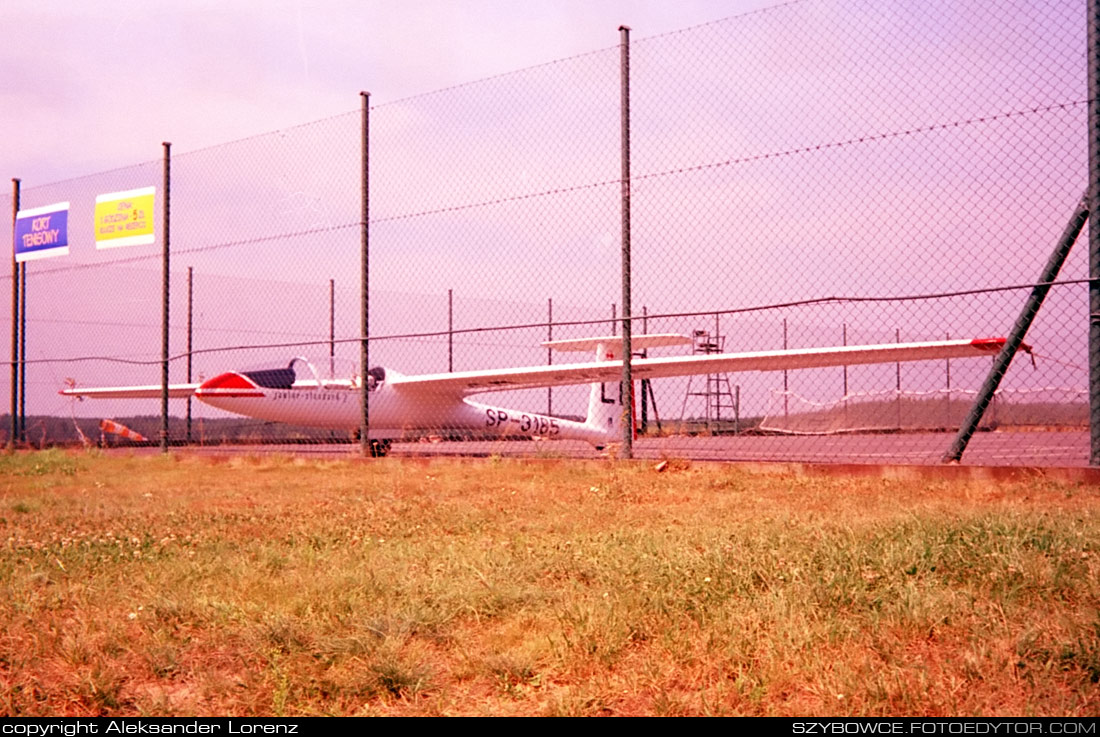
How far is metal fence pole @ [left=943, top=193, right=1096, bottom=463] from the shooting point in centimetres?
536

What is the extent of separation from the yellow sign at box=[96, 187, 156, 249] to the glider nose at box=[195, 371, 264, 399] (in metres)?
2.91

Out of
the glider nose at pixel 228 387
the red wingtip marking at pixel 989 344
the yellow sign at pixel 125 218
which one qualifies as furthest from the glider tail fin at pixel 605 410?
the red wingtip marking at pixel 989 344

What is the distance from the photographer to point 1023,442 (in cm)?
1066

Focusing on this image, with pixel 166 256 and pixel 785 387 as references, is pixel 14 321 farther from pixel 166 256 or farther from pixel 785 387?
pixel 785 387

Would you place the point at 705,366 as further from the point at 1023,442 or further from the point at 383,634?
the point at 383,634

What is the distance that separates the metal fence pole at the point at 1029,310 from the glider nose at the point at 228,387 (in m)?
11.2

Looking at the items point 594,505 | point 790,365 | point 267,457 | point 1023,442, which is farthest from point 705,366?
point 594,505

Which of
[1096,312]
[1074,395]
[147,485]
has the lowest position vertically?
[147,485]

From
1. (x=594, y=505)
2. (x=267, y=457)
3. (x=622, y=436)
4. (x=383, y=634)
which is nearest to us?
(x=383, y=634)

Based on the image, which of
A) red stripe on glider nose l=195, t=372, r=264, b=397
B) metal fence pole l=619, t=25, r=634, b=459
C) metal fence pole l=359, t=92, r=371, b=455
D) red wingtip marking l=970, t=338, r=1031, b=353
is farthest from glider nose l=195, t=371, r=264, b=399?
red wingtip marking l=970, t=338, r=1031, b=353

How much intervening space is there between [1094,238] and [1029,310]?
552 mm

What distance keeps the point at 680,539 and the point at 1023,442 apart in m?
8.75

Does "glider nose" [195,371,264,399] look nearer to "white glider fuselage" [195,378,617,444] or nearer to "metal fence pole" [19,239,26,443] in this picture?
"white glider fuselage" [195,378,617,444]

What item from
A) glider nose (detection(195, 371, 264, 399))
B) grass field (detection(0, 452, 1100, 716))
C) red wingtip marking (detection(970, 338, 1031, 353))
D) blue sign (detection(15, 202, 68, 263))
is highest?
blue sign (detection(15, 202, 68, 263))
